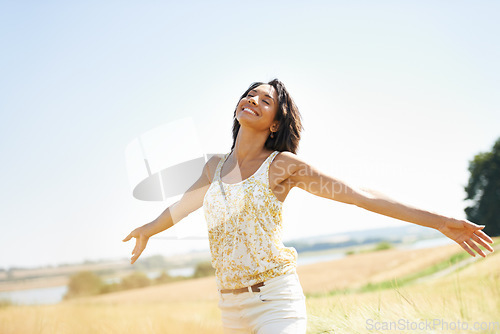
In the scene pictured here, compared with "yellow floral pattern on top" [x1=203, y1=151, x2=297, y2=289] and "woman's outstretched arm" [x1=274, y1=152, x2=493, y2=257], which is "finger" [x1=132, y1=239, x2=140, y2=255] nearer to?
"yellow floral pattern on top" [x1=203, y1=151, x2=297, y2=289]

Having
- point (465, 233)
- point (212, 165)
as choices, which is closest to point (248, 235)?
point (212, 165)

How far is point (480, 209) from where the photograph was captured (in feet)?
63.6

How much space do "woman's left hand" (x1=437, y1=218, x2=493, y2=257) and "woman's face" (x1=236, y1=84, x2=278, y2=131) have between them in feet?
3.83

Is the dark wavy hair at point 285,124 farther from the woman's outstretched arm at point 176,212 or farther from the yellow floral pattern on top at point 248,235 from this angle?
the woman's outstretched arm at point 176,212

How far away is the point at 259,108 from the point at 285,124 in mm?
210

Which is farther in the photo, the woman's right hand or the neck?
the woman's right hand

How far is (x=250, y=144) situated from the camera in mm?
2812

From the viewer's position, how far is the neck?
2.79 m

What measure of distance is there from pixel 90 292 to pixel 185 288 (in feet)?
38.8

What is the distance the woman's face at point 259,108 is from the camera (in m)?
2.71

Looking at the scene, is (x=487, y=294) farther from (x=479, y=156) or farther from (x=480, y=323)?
(x=479, y=156)

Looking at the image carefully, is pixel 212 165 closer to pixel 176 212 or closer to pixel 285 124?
pixel 176 212

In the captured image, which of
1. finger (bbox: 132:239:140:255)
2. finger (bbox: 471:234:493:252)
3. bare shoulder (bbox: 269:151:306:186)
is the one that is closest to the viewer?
finger (bbox: 471:234:493:252)

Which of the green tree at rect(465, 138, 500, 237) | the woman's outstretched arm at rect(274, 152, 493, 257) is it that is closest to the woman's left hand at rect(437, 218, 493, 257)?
the woman's outstretched arm at rect(274, 152, 493, 257)
